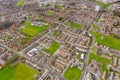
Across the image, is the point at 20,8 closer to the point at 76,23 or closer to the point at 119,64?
the point at 76,23

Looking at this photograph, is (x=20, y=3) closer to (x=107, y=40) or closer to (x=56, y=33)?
(x=56, y=33)

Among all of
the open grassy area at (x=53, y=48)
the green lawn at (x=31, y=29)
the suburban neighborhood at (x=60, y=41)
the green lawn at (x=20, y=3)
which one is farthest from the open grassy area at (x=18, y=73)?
the green lawn at (x=20, y=3)

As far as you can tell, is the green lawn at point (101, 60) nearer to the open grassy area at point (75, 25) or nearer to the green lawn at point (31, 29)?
the open grassy area at point (75, 25)

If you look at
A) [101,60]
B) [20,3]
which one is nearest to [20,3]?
[20,3]

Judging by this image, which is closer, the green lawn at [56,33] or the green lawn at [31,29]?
the green lawn at [56,33]

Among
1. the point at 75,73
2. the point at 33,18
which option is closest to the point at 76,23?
the point at 33,18

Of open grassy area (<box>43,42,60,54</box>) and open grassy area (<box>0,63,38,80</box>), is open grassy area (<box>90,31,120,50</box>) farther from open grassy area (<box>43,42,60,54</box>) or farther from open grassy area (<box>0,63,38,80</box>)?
open grassy area (<box>0,63,38,80</box>)
